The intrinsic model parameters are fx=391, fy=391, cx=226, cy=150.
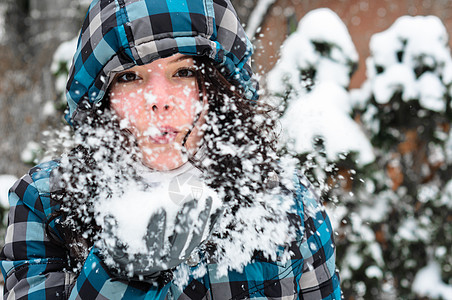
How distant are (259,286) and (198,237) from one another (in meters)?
0.35

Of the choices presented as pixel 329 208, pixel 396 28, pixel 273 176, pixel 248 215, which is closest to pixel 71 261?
pixel 248 215

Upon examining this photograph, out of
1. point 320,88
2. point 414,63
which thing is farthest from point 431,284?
point 320,88

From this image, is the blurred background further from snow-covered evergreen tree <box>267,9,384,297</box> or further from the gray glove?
the gray glove

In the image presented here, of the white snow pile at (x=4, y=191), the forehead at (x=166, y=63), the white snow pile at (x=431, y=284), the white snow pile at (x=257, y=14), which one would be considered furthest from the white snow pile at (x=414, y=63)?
the white snow pile at (x=4, y=191)

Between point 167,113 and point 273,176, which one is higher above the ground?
point 167,113

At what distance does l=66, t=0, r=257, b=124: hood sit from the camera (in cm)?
99

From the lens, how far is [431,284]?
2742mm

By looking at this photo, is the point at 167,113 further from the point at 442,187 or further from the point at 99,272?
the point at 442,187

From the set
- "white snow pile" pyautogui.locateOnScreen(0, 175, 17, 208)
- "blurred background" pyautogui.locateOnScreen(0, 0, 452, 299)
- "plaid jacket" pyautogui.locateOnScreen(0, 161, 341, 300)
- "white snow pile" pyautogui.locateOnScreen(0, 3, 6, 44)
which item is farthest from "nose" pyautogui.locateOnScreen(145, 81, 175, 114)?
"white snow pile" pyautogui.locateOnScreen(0, 3, 6, 44)

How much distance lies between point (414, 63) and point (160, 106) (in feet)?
6.78

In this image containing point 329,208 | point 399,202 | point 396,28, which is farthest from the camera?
point 399,202

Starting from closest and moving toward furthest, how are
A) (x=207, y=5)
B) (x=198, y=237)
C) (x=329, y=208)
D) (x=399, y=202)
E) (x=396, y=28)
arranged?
1. (x=198, y=237)
2. (x=207, y=5)
3. (x=329, y=208)
4. (x=396, y=28)
5. (x=399, y=202)

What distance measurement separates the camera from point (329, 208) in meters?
2.27

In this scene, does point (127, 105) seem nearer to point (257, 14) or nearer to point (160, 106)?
point (160, 106)
